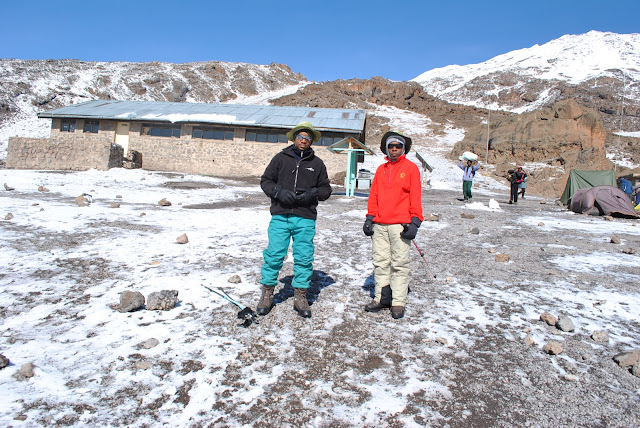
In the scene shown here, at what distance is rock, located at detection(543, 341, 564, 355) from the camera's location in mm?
2957

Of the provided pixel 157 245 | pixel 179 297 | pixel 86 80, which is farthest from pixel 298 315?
pixel 86 80

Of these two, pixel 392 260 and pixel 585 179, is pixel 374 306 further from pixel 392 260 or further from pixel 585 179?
pixel 585 179

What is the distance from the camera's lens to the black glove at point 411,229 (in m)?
3.48

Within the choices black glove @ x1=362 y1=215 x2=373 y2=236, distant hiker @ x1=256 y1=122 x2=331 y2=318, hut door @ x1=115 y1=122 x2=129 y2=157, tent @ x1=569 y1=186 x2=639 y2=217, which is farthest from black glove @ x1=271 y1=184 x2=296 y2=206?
hut door @ x1=115 y1=122 x2=129 y2=157

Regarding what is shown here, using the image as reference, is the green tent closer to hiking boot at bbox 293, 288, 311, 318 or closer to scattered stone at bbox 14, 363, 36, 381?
hiking boot at bbox 293, 288, 311, 318

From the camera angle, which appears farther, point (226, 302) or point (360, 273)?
point (360, 273)

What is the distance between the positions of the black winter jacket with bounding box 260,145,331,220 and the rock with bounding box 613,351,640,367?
269 cm

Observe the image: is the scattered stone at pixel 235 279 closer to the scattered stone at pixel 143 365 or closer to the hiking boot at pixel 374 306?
the hiking boot at pixel 374 306

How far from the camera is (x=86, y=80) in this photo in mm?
62344

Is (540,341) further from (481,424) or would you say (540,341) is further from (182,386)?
(182,386)

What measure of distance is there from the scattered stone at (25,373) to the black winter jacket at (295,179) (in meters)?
2.09

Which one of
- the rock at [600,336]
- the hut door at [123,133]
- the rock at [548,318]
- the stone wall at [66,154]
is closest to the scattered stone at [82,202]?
the rock at [548,318]

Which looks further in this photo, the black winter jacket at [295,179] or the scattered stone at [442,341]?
the black winter jacket at [295,179]

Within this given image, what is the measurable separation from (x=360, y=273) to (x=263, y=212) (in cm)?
527
